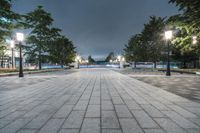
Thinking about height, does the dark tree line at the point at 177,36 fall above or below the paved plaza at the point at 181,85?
above

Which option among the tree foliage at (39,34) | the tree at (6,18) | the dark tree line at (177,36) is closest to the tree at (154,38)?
the dark tree line at (177,36)

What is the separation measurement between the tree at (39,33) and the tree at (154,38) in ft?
75.9

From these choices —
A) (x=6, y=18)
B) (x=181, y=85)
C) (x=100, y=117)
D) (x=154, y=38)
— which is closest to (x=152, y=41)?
(x=154, y=38)

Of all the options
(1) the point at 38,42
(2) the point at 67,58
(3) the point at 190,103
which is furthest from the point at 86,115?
(2) the point at 67,58

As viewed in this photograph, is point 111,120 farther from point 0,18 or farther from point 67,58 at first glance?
point 67,58

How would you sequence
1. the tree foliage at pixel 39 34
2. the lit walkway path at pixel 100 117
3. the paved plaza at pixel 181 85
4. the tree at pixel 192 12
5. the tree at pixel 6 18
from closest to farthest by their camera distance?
the lit walkway path at pixel 100 117 < the paved plaza at pixel 181 85 < the tree at pixel 192 12 < the tree at pixel 6 18 < the tree foliage at pixel 39 34

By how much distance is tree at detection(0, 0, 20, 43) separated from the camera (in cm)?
2172

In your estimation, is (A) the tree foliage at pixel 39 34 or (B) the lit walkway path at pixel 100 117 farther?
(A) the tree foliage at pixel 39 34

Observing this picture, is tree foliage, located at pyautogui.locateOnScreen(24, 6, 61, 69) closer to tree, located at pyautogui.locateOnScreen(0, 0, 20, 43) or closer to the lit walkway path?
tree, located at pyautogui.locateOnScreen(0, 0, 20, 43)

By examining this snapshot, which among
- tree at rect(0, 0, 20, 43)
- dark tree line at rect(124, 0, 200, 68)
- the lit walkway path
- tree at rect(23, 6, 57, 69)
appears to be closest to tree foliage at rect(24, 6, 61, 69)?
tree at rect(23, 6, 57, 69)

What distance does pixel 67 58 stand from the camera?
182 feet

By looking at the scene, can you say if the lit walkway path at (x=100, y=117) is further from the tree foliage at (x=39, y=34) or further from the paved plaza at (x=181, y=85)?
the tree foliage at (x=39, y=34)

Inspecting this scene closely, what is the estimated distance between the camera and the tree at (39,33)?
1476 inches

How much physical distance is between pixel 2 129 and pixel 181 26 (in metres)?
14.1
